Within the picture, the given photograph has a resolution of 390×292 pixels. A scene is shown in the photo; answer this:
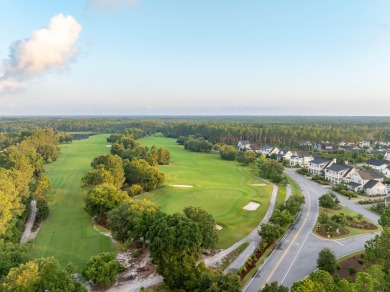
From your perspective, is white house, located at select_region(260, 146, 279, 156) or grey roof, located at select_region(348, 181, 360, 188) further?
white house, located at select_region(260, 146, 279, 156)

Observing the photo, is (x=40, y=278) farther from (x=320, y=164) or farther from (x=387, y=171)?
(x=387, y=171)

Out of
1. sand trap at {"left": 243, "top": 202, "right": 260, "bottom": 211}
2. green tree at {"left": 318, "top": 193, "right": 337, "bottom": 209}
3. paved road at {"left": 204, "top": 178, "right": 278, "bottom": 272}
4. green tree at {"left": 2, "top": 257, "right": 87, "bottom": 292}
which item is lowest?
sand trap at {"left": 243, "top": 202, "right": 260, "bottom": 211}

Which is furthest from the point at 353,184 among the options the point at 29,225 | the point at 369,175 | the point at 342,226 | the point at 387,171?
the point at 29,225

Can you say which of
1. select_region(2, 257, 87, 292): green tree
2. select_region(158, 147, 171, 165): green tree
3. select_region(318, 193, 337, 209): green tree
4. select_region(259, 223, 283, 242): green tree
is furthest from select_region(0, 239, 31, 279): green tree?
select_region(158, 147, 171, 165): green tree

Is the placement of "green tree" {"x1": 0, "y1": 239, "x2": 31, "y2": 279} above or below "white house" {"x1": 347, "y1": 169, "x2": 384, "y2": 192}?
above

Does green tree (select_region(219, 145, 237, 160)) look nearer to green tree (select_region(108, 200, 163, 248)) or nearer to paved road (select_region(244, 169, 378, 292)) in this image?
paved road (select_region(244, 169, 378, 292))

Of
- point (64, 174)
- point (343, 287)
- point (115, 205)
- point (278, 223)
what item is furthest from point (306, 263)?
point (64, 174)

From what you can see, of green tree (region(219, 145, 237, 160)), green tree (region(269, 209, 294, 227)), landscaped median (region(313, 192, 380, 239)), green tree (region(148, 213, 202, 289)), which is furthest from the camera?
green tree (region(219, 145, 237, 160))
